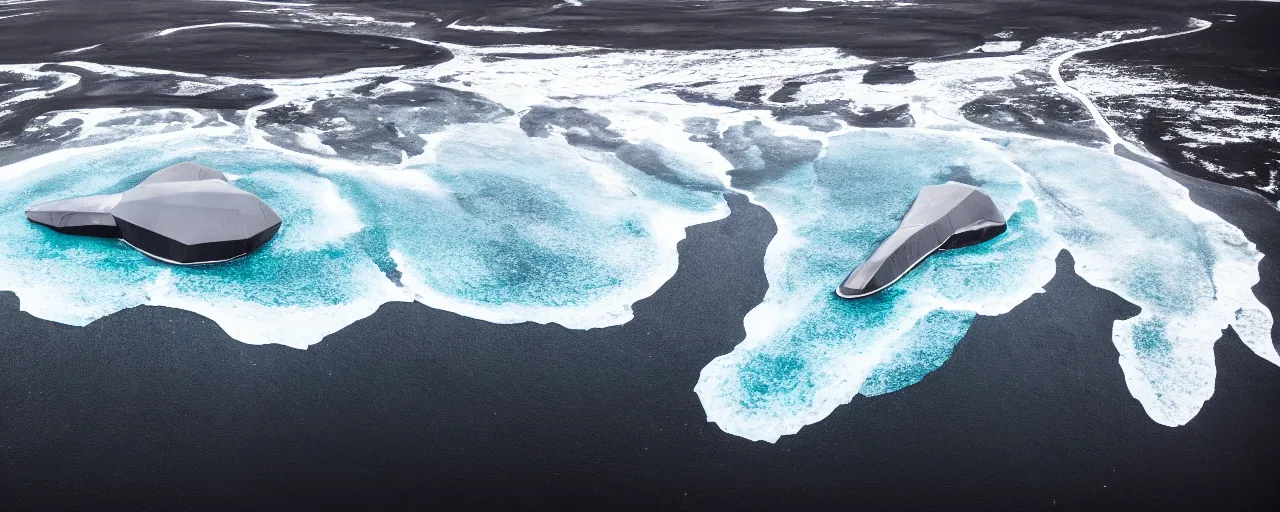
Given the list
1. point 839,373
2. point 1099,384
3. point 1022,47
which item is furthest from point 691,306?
point 1022,47

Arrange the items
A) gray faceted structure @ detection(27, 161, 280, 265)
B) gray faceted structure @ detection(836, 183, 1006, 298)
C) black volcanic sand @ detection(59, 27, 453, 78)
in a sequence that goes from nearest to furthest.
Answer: gray faceted structure @ detection(836, 183, 1006, 298), gray faceted structure @ detection(27, 161, 280, 265), black volcanic sand @ detection(59, 27, 453, 78)

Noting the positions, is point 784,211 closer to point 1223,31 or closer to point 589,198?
point 589,198

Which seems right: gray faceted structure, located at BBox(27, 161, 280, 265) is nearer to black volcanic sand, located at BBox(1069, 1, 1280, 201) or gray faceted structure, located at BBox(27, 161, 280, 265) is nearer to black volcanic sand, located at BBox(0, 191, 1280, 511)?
black volcanic sand, located at BBox(0, 191, 1280, 511)

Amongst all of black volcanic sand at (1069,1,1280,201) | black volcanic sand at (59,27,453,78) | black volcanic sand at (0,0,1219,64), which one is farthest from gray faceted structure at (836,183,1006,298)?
black volcanic sand at (59,27,453,78)

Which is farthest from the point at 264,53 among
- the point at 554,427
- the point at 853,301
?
the point at 853,301

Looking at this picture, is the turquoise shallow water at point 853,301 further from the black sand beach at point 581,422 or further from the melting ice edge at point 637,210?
the black sand beach at point 581,422

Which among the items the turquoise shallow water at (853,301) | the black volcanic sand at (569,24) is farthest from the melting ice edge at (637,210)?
the black volcanic sand at (569,24)

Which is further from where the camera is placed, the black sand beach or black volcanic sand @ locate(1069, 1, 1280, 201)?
black volcanic sand @ locate(1069, 1, 1280, 201)
